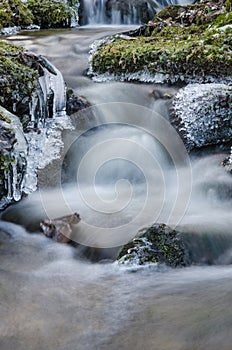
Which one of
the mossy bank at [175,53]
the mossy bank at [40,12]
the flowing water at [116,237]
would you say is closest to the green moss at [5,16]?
the mossy bank at [40,12]

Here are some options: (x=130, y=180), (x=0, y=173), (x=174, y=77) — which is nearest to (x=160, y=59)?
(x=174, y=77)

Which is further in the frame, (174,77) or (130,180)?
(174,77)

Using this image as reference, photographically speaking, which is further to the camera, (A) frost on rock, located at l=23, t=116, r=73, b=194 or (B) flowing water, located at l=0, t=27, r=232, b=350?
(A) frost on rock, located at l=23, t=116, r=73, b=194

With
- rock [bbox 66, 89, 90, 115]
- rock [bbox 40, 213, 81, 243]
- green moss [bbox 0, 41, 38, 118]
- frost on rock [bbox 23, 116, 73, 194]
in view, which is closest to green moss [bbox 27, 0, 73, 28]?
rock [bbox 66, 89, 90, 115]

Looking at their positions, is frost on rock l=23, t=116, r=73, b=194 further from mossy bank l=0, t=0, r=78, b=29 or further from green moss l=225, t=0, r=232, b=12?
mossy bank l=0, t=0, r=78, b=29

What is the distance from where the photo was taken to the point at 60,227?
175 inches

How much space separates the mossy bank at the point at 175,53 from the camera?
6965 millimetres

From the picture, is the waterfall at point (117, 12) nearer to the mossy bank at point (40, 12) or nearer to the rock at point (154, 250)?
the mossy bank at point (40, 12)

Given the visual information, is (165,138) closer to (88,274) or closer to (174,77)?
(174,77)

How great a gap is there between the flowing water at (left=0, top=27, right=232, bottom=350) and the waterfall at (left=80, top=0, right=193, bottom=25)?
5.06m

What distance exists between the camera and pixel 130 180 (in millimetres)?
5715

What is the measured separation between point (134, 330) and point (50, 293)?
3.12 ft

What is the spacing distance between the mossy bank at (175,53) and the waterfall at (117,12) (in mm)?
4309

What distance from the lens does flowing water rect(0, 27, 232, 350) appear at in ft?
8.53
